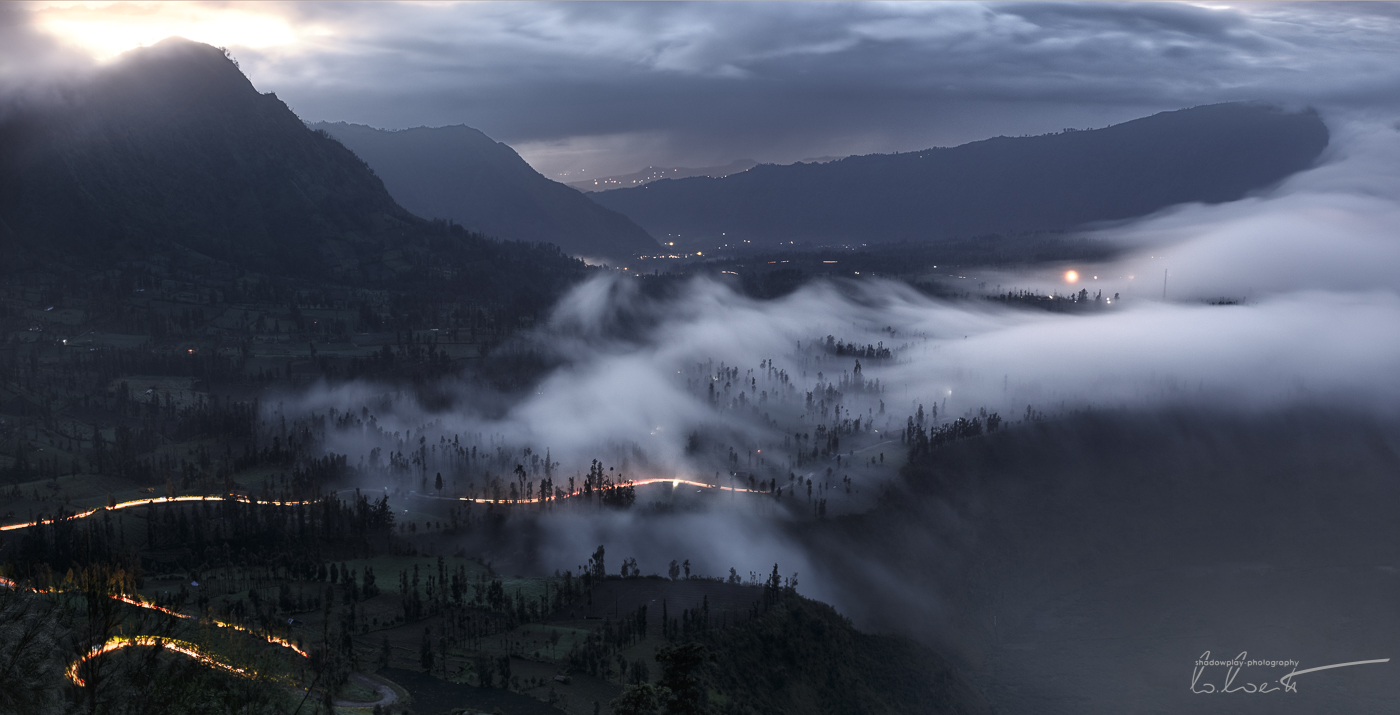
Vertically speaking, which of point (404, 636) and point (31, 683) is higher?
point (31, 683)

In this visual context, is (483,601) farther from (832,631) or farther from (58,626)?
(58,626)

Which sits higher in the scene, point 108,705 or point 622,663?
point 108,705

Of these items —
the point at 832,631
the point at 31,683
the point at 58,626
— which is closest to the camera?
the point at 31,683

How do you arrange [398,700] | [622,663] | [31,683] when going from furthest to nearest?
[622,663]
[398,700]
[31,683]

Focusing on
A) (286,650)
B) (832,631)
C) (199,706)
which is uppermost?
(199,706)

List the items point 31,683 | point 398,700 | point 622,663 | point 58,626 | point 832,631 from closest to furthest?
point 31,683 < point 58,626 < point 398,700 < point 622,663 < point 832,631

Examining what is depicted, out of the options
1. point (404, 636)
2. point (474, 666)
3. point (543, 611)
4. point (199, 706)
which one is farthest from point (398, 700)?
point (199, 706)

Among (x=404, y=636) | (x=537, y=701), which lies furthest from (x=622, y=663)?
(x=404, y=636)

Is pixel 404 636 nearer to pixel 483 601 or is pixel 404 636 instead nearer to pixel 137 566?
pixel 483 601

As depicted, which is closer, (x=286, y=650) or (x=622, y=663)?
(x=286, y=650)
